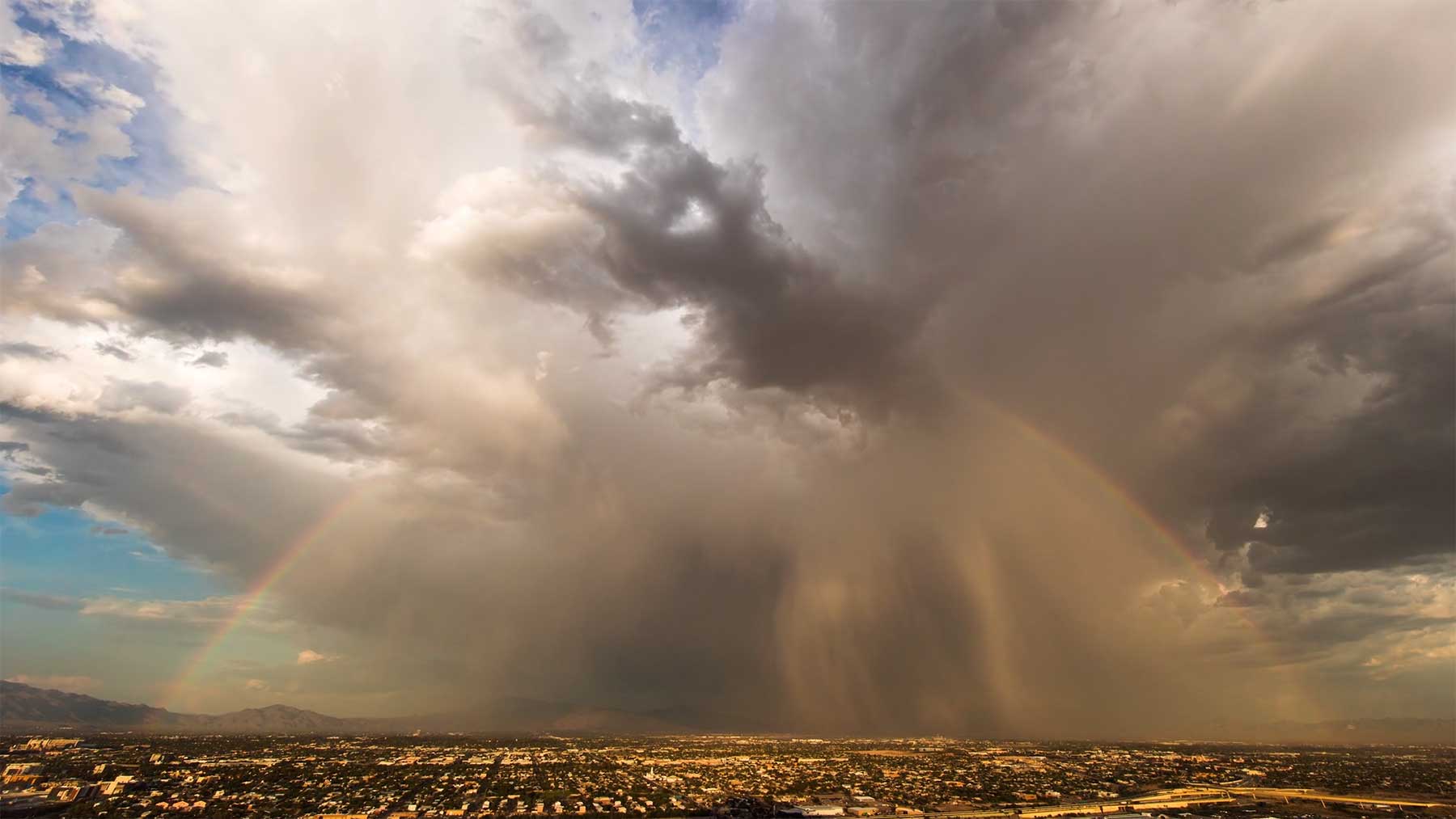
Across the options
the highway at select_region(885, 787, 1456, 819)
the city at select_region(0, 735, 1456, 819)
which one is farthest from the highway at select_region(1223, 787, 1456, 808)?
the city at select_region(0, 735, 1456, 819)

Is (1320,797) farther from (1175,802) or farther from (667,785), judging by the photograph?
(667,785)

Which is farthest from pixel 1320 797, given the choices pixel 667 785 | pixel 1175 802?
pixel 667 785

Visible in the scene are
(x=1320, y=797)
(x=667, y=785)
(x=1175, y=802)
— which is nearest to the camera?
(x=1175, y=802)

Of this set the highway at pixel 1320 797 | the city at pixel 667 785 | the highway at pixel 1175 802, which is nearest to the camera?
the city at pixel 667 785

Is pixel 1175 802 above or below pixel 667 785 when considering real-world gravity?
above

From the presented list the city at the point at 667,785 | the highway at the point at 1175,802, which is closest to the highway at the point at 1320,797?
the highway at the point at 1175,802

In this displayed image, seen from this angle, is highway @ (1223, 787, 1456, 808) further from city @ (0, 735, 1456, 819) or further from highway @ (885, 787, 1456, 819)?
city @ (0, 735, 1456, 819)

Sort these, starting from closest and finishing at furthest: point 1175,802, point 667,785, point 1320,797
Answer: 1. point 1175,802
2. point 1320,797
3. point 667,785

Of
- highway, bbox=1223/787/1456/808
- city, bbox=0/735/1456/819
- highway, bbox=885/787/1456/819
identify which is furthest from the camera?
highway, bbox=1223/787/1456/808

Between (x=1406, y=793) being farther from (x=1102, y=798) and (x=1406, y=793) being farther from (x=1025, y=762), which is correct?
(x=1025, y=762)

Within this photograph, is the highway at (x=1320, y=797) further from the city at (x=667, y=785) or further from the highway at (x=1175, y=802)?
the city at (x=667, y=785)
